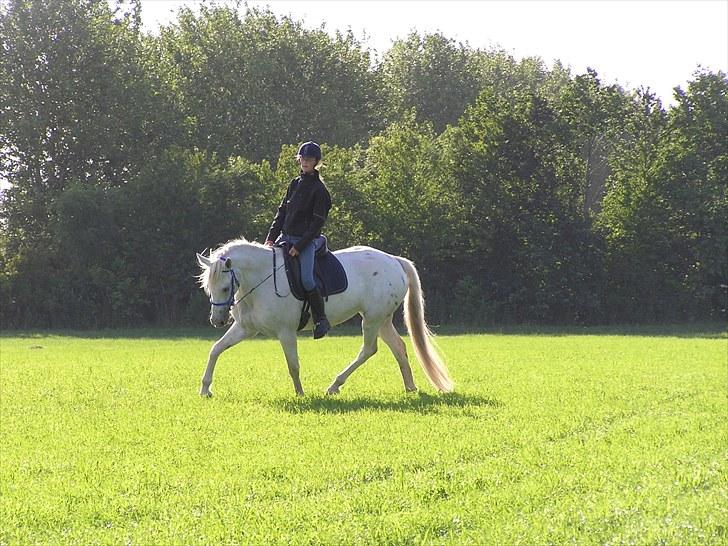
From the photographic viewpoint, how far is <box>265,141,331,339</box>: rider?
12.6 metres

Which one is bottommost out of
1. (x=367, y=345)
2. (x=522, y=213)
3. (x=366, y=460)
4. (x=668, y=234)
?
(x=366, y=460)

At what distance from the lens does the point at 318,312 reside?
511 inches

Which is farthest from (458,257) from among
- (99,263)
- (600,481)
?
(600,481)

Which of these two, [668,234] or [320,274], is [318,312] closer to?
[320,274]

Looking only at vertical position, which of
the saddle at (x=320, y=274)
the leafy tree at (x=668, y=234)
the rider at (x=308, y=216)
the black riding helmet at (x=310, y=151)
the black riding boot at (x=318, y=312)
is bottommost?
the black riding boot at (x=318, y=312)

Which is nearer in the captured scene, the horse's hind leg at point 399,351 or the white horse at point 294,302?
the white horse at point 294,302

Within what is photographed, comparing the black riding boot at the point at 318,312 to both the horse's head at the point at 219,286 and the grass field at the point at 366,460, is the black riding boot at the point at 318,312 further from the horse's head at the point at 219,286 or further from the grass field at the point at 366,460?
the horse's head at the point at 219,286

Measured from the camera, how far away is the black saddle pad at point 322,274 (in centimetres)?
1280

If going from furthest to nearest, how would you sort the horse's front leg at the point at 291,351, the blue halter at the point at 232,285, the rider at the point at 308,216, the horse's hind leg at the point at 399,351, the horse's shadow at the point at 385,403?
the horse's hind leg at the point at 399,351 < the horse's front leg at the point at 291,351 < the rider at the point at 308,216 < the blue halter at the point at 232,285 < the horse's shadow at the point at 385,403

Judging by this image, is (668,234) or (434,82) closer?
(668,234)

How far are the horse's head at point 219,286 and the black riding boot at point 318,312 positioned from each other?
114 cm

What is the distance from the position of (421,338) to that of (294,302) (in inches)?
81.2

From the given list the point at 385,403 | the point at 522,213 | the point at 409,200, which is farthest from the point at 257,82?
the point at 385,403

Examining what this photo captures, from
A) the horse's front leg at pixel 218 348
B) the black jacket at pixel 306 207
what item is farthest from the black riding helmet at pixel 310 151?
the horse's front leg at pixel 218 348
